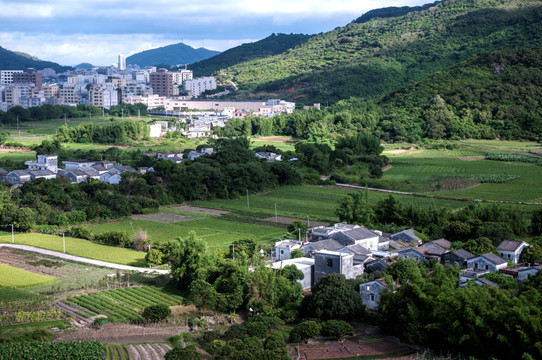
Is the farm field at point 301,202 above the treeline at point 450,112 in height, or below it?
below

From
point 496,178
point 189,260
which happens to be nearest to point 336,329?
point 189,260

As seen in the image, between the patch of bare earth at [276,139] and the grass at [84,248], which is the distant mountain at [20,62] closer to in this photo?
the patch of bare earth at [276,139]

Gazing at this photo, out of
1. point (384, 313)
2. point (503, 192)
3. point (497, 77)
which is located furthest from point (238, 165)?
point (497, 77)

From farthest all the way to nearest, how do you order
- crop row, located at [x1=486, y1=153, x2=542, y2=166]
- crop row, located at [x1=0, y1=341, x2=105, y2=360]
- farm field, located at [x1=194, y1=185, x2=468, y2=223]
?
crop row, located at [x1=486, y1=153, x2=542, y2=166]
farm field, located at [x1=194, y1=185, x2=468, y2=223]
crop row, located at [x1=0, y1=341, x2=105, y2=360]

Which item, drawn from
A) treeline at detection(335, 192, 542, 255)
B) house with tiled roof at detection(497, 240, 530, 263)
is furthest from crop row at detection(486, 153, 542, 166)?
house with tiled roof at detection(497, 240, 530, 263)

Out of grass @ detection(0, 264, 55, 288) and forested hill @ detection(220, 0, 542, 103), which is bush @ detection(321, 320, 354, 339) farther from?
forested hill @ detection(220, 0, 542, 103)

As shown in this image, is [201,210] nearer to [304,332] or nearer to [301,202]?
[301,202]

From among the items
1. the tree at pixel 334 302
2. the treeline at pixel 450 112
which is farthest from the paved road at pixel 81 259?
the treeline at pixel 450 112
